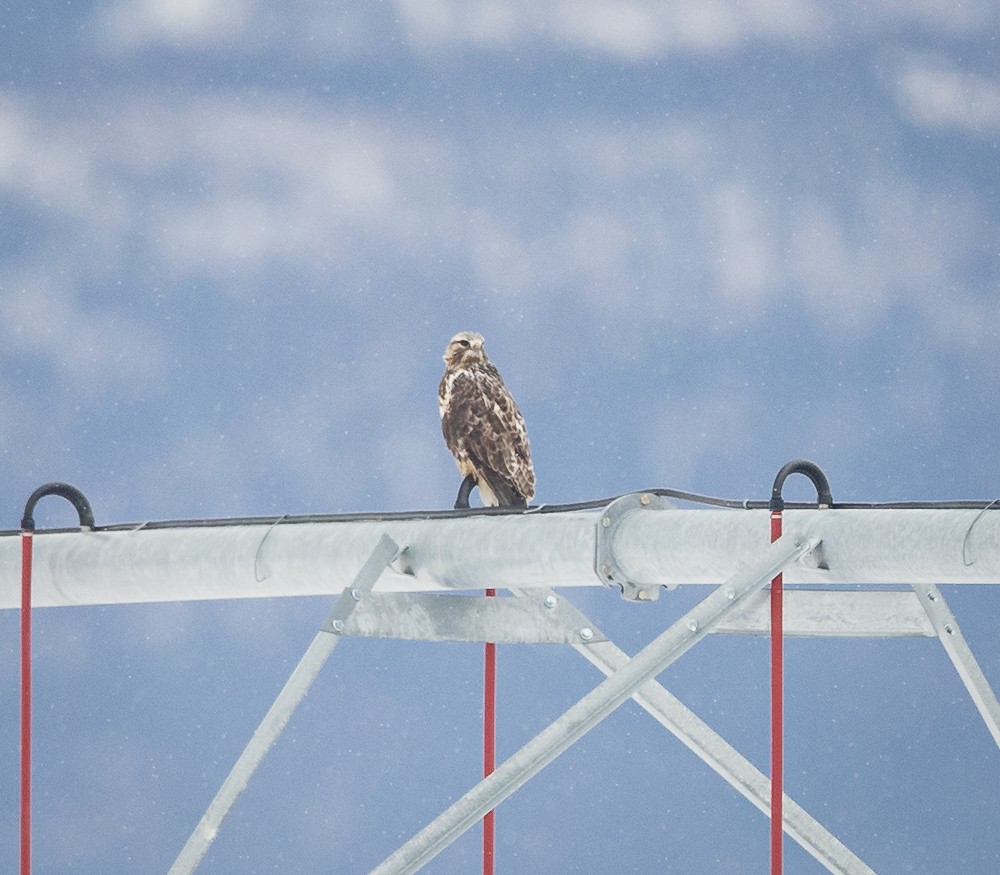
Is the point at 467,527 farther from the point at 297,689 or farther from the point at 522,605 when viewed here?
the point at 297,689

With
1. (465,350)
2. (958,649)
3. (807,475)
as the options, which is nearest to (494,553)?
(807,475)

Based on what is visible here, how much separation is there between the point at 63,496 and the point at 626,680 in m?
1.50

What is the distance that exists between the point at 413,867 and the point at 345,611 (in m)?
0.57

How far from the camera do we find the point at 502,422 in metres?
5.24

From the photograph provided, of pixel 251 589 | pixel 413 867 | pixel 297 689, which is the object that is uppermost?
pixel 251 589

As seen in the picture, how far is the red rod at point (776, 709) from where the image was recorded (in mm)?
3568

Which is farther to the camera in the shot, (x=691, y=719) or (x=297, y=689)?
(x=691, y=719)

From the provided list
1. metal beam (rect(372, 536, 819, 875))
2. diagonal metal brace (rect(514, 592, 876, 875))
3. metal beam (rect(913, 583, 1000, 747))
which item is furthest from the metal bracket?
metal beam (rect(913, 583, 1000, 747))

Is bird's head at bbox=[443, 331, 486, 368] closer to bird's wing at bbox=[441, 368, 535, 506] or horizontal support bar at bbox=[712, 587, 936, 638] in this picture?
bird's wing at bbox=[441, 368, 535, 506]

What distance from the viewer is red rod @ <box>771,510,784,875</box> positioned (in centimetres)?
357

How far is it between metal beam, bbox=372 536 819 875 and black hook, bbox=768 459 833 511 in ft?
0.28

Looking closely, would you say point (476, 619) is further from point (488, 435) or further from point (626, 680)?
point (488, 435)

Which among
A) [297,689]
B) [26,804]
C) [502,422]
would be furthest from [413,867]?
[502,422]

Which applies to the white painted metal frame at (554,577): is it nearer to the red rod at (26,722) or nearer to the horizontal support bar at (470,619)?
the horizontal support bar at (470,619)
